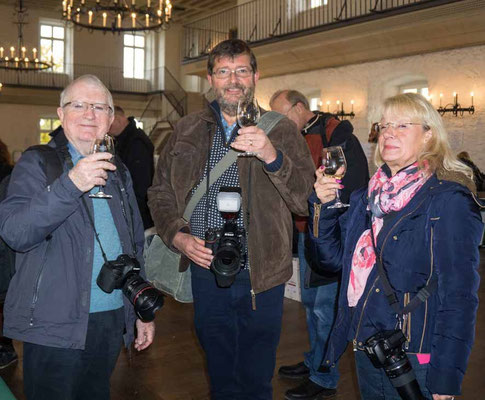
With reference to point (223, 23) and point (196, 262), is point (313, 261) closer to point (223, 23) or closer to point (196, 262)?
point (196, 262)

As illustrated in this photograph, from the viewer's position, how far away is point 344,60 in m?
13.1

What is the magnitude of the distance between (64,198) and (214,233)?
67 centimetres

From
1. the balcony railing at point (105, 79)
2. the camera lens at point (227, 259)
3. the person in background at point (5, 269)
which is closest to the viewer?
the camera lens at point (227, 259)

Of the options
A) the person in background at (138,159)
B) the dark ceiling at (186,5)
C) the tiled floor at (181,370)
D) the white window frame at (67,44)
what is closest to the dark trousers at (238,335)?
the tiled floor at (181,370)

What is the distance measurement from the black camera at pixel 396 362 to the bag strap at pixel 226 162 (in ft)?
3.24

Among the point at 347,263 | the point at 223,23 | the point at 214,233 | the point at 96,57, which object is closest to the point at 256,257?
the point at 214,233

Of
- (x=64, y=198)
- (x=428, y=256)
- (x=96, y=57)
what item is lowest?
(x=428, y=256)

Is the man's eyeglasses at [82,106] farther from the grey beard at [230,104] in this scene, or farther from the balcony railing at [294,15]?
the balcony railing at [294,15]

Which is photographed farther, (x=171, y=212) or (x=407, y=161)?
(x=171, y=212)

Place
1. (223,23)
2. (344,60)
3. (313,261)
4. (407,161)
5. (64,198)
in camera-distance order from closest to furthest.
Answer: (64,198)
(407,161)
(313,261)
(344,60)
(223,23)

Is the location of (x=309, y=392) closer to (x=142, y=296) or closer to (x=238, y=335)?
(x=238, y=335)

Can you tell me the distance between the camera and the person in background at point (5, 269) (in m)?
3.47

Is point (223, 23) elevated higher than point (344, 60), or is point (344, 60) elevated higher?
point (223, 23)

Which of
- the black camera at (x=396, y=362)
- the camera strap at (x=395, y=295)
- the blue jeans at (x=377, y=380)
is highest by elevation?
the camera strap at (x=395, y=295)
